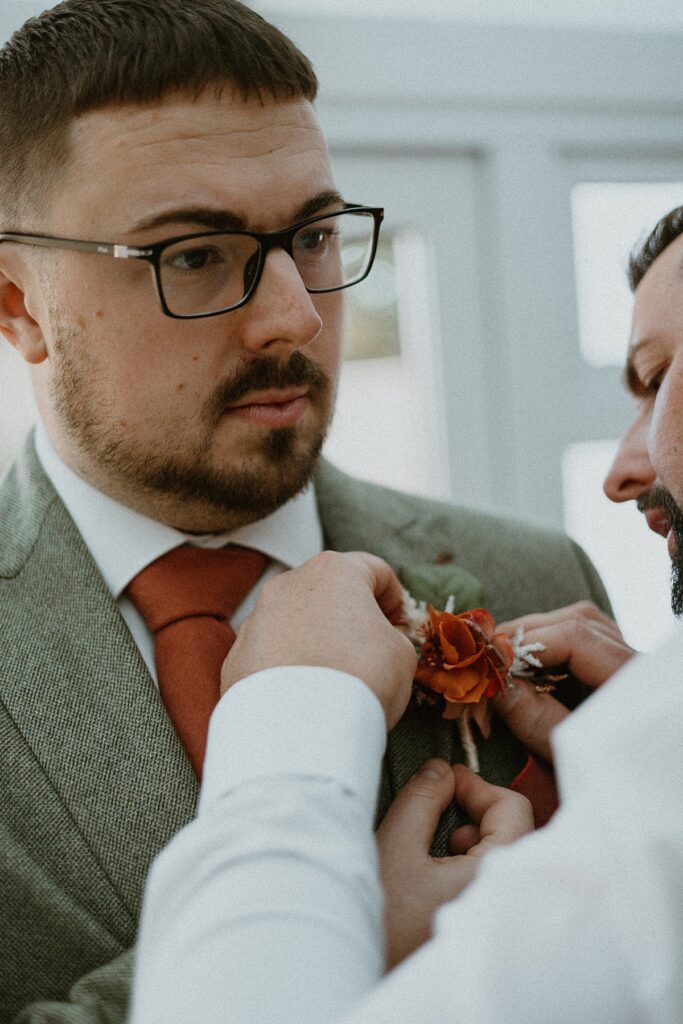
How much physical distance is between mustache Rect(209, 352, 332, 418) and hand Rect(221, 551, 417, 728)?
276 millimetres

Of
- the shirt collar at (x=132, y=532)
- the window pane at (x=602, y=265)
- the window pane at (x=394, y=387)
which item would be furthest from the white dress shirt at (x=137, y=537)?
the window pane at (x=602, y=265)

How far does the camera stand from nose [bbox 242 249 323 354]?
124 centimetres

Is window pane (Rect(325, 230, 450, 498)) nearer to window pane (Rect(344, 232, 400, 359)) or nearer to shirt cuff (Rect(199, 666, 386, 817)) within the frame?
window pane (Rect(344, 232, 400, 359))

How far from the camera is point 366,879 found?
0.76m

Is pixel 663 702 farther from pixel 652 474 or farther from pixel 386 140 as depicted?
pixel 386 140

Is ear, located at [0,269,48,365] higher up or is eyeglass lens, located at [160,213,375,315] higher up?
eyeglass lens, located at [160,213,375,315]

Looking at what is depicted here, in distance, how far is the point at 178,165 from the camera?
1209 mm

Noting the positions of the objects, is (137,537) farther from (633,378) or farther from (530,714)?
(633,378)

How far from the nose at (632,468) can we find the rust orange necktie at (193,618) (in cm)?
48

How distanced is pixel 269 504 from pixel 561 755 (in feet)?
2.36

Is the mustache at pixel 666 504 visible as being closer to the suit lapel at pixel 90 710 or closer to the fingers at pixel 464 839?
the fingers at pixel 464 839

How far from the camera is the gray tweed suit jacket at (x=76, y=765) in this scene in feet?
3.53

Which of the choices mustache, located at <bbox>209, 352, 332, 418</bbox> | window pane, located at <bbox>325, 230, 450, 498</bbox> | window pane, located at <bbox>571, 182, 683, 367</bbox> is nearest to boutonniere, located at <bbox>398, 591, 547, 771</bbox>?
mustache, located at <bbox>209, 352, 332, 418</bbox>

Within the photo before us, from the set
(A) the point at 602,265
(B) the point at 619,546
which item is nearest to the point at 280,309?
(A) the point at 602,265
